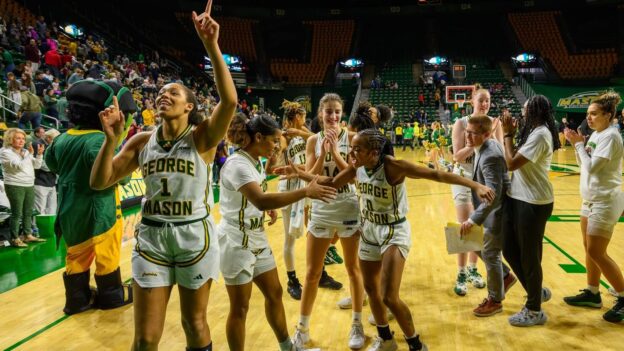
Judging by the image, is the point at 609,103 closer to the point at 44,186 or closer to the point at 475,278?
the point at 475,278

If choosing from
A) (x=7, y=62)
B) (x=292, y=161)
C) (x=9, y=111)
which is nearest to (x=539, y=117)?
(x=292, y=161)

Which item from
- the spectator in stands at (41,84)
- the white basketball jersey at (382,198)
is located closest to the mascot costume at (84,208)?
the white basketball jersey at (382,198)

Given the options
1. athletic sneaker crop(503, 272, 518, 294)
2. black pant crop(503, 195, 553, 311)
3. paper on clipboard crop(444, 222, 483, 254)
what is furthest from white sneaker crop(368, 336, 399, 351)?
athletic sneaker crop(503, 272, 518, 294)

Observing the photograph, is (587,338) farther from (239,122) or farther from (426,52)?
(426,52)

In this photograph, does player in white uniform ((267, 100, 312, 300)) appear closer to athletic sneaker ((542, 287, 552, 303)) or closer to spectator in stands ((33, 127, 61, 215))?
athletic sneaker ((542, 287, 552, 303))

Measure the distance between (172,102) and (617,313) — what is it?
404cm

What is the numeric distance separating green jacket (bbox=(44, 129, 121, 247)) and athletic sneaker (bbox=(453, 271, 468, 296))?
12.0 feet

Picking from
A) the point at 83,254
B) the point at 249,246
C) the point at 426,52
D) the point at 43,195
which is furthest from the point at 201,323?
the point at 426,52

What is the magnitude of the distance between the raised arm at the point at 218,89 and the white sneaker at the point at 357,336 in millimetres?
2041

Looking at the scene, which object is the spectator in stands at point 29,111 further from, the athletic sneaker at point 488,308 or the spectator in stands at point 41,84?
the athletic sneaker at point 488,308

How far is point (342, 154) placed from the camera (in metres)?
4.15

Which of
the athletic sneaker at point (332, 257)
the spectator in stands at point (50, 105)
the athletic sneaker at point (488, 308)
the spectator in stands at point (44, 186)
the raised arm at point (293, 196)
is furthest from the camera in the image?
the spectator in stands at point (50, 105)

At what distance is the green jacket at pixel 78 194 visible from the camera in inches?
170

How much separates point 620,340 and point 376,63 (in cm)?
3150
